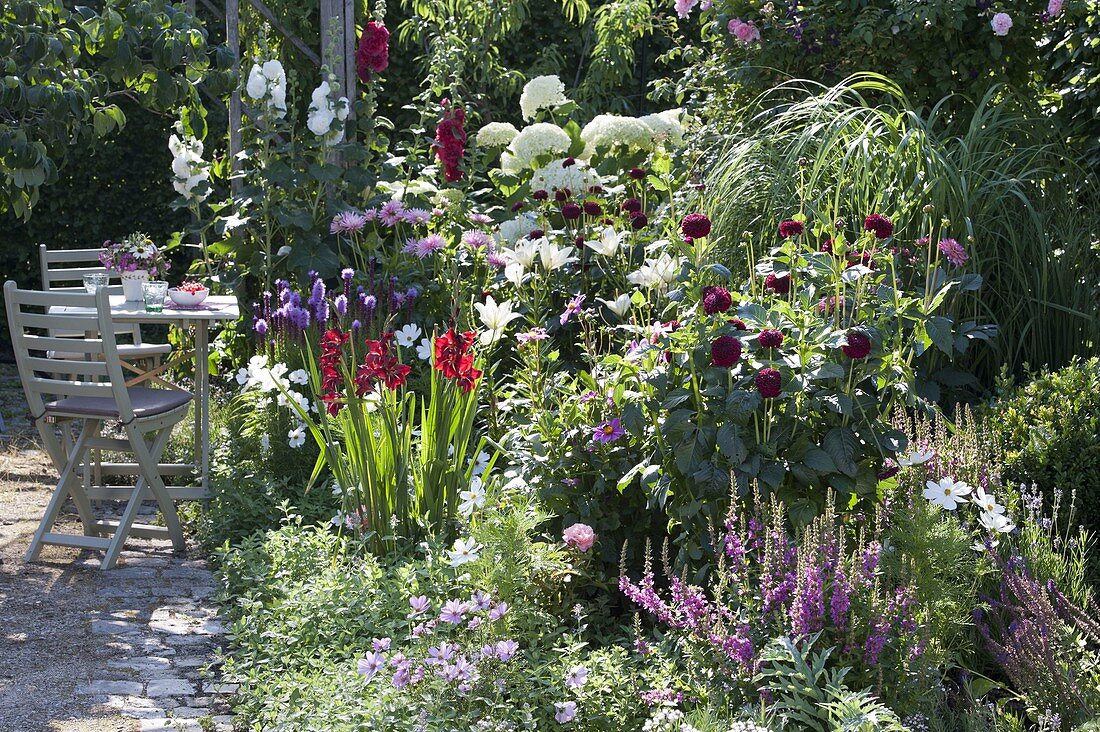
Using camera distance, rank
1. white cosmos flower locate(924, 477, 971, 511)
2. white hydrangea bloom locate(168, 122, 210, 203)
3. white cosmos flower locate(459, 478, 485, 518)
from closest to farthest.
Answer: white cosmos flower locate(924, 477, 971, 511) < white cosmos flower locate(459, 478, 485, 518) < white hydrangea bloom locate(168, 122, 210, 203)

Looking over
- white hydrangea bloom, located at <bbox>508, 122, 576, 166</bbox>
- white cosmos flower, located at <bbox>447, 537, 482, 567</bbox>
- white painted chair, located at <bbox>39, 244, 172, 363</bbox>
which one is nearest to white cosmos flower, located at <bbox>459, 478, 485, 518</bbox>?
white cosmos flower, located at <bbox>447, 537, 482, 567</bbox>

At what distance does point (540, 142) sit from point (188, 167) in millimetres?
1833

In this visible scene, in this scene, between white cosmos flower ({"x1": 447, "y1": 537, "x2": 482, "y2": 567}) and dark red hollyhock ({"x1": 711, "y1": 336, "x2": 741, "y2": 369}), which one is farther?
white cosmos flower ({"x1": 447, "y1": 537, "x2": 482, "y2": 567})

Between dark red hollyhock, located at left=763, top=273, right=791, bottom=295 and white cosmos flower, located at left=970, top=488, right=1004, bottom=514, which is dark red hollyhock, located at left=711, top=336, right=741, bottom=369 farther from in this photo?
white cosmos flower, located at left=970, top=488, right=1004, bottom=514

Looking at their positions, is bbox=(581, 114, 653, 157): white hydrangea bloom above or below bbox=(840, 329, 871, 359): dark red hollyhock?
above

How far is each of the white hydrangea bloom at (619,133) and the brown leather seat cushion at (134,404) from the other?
2474mm

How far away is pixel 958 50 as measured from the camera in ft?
17.8

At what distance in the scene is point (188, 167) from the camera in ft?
19.2

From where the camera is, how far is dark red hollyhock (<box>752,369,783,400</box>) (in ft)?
8.75

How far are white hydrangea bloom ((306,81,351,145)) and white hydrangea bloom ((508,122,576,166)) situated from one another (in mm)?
952

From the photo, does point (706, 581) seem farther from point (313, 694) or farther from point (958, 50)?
point (958, 50)

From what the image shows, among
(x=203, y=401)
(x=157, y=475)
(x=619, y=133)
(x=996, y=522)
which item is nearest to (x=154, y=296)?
(x=203, y=401)

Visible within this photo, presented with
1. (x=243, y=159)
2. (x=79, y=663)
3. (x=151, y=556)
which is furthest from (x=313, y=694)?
(x=243, y=159)

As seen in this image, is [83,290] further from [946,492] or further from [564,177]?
[946,492]
